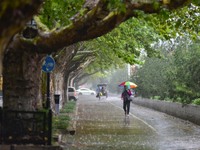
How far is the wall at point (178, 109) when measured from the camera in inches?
905

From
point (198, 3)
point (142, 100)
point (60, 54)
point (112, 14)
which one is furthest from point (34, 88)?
point (142, 100)

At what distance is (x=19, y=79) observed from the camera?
41.6 ft

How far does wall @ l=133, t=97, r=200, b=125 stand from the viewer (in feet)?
75.4

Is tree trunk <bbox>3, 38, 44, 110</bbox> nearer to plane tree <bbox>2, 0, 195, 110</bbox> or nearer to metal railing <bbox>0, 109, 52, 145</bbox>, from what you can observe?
plane tree <bbox>2, 0, 195, 110</bbox>

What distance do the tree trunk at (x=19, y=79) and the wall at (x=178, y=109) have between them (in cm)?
1174

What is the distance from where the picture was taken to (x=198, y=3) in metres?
10.9

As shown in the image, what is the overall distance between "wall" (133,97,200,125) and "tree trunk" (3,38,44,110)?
11741mm

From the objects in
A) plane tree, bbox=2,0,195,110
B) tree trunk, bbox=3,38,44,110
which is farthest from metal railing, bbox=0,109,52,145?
plane tree, bbox=2,0,195,110

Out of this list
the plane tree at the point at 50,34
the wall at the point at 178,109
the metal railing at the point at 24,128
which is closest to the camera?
the plane tree at the point at 50,34

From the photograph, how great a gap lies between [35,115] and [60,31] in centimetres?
294

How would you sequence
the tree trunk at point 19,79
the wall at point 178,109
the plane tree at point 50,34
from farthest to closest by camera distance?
the wall at point 178,109 → the tree trunk at point 19,79 → the plane tree at point 50,34

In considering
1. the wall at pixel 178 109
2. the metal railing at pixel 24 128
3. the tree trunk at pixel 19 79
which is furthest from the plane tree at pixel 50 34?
the wall at pixel 178 109

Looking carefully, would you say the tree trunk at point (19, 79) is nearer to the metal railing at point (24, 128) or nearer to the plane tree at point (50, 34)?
the plane tree at point (50, 34)

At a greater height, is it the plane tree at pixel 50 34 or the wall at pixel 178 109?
the plane tree at pixel 50 34
